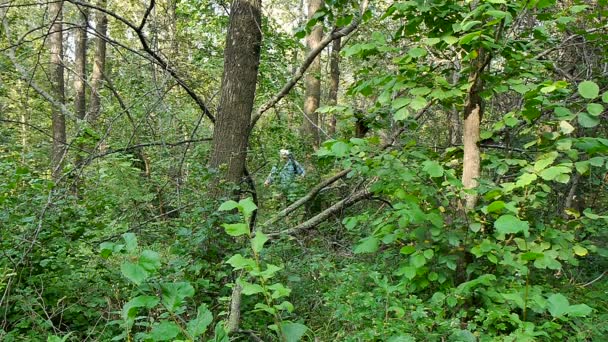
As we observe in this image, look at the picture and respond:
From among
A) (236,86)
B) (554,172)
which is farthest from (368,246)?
(236,86)

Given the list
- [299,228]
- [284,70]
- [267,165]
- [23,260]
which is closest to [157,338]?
[23,260]

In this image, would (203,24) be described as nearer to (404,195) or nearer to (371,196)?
(371,196)

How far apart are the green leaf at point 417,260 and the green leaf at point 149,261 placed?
65.2 inches

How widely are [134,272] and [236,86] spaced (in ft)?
11.4

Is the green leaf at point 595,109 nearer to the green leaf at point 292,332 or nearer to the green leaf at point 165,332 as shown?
the green leaf at point 292,332

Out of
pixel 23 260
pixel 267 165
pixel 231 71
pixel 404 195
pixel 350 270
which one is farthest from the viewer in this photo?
pixel 267 165

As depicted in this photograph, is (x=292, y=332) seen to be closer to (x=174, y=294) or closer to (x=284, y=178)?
(x=174, y=294)

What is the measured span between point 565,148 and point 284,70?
216 inches

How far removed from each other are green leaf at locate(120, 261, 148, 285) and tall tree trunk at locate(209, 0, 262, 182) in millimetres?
3205

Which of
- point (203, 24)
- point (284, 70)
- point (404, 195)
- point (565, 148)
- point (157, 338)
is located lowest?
point (157, 338)

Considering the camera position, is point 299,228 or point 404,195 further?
point 299,228

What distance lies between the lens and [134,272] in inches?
52.2

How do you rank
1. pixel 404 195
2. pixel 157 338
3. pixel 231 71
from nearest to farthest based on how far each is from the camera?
pixel 157 338, pixel 404 195, pixel 231 71

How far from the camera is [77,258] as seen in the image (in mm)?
3723
